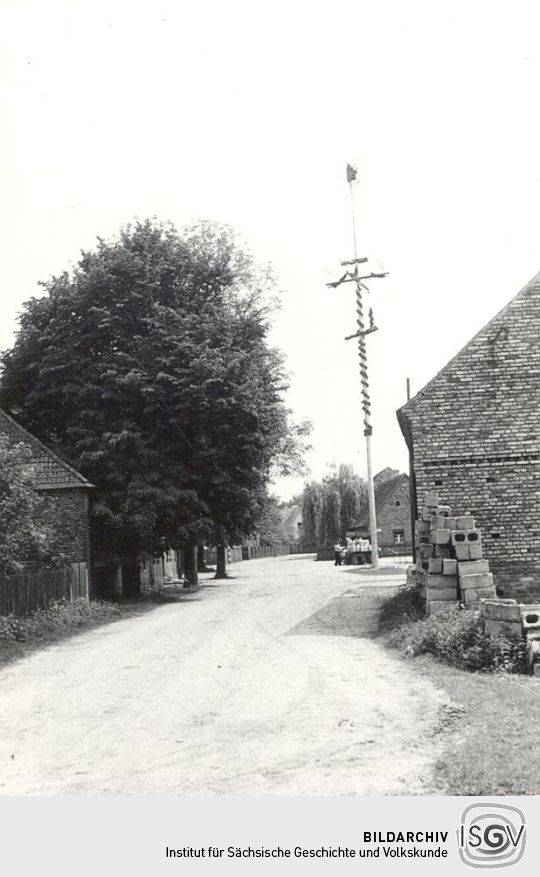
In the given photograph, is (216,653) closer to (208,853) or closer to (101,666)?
(101,666)

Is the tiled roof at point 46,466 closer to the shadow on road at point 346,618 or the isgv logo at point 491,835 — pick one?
the shadow on road at point 346,618

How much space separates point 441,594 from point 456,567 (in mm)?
502

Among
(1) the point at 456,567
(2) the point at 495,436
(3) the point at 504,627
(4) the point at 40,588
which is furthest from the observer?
(4) the point at 40,588

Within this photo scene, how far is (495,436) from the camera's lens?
14703 millimetres

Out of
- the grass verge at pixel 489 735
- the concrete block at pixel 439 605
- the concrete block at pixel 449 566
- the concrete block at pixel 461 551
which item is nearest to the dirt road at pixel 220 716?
the grass verge at pixel 489 735

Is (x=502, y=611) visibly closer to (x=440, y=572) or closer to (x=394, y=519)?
(x=440, y=572)

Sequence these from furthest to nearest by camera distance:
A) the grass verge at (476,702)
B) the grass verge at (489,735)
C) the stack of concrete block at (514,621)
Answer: the stack of concrete block at (514,621), the grass verge at (476,702), the grass verge at (489,735)

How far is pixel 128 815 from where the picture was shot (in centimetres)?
495

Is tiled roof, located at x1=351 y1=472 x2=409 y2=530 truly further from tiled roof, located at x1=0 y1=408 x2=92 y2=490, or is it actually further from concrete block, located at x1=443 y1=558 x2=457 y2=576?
concrete block, located at x1=443 y1=558 x2=457 y2=576

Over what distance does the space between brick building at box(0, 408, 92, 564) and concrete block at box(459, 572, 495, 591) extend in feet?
41.7

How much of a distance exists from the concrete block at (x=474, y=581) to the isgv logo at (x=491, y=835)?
8183mm

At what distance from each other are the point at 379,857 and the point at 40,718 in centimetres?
522

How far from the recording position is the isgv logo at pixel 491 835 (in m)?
4.56

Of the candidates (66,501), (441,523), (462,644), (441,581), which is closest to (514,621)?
(462,644)
